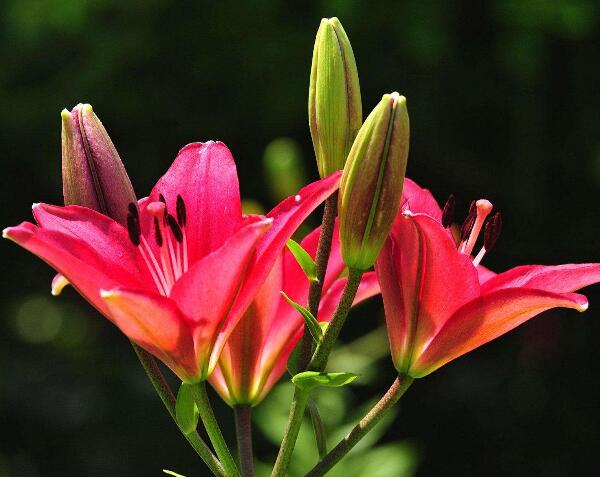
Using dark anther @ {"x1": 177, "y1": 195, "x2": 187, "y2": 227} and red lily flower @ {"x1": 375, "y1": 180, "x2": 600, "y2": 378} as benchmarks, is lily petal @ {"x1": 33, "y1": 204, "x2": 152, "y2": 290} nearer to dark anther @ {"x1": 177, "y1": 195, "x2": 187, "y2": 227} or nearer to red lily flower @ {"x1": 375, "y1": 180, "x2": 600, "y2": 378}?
dark anther @ {"x1": 177, "y1": 195, "x2": 187, "y2": 227}

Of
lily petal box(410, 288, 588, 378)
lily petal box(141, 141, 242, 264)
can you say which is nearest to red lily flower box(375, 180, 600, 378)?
lily petal box(410, 288, 588, 378)

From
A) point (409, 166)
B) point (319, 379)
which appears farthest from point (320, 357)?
point (409, 166)

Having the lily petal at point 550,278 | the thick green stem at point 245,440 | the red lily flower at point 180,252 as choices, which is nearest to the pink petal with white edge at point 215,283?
the red lily flower at point 180,252

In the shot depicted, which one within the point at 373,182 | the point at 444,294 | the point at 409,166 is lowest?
the point at 409,166

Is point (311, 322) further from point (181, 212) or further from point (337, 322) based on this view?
point (181, 212)

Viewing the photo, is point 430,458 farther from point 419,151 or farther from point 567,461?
point 419,151

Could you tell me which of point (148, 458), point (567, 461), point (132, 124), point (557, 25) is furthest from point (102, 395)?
point (557, 25)
